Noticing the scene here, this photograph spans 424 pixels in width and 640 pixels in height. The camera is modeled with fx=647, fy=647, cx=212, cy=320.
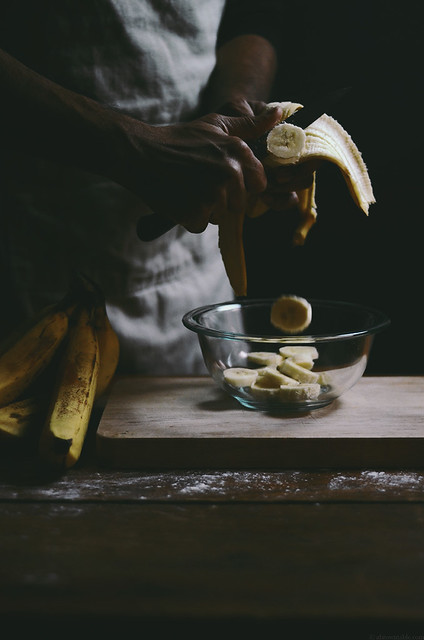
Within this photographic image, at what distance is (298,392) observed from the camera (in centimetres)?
96

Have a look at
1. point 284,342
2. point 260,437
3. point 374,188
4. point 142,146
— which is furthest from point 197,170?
point 374,188

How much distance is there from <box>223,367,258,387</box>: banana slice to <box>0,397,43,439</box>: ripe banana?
0.94 feet

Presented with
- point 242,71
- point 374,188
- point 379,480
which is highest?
point 242,71

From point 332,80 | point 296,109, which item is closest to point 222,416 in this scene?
point 296,109

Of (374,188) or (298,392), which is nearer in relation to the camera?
(298,392)

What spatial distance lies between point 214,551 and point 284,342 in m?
0.34

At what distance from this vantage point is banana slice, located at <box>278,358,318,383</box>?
999 mm

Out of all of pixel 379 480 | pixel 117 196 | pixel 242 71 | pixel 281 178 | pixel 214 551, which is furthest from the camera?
pixel 242 71

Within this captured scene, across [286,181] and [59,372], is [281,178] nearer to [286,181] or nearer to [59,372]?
[286,181]

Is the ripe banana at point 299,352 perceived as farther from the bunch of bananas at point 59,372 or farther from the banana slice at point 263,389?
the bunch of bananas at point 59,372

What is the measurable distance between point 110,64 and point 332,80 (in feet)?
2.28

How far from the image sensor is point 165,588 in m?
0.61

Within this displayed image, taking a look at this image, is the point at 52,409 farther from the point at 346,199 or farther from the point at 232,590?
the point at 346,199

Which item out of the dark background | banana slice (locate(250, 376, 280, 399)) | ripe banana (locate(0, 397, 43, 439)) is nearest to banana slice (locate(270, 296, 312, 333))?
banana slice (locate(250, 376, 280, 399))
